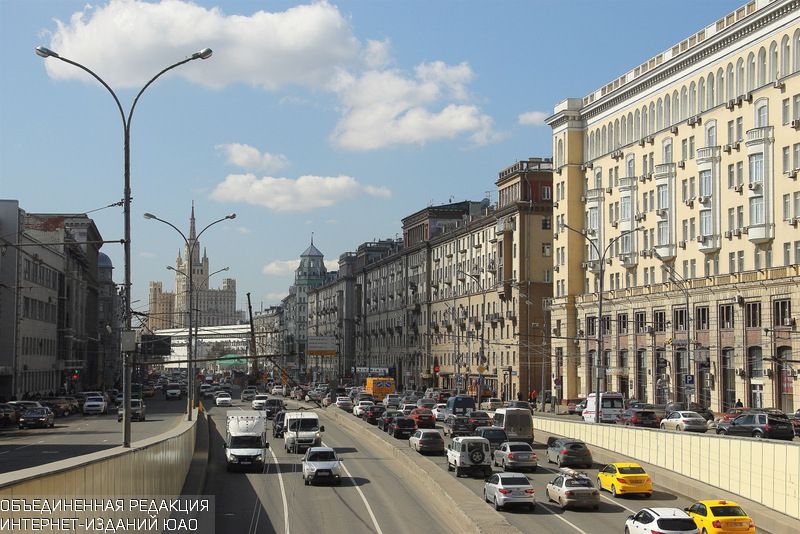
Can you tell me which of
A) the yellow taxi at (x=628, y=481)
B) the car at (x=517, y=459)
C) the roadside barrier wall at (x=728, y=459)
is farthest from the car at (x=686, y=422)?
the yellow taxi at (x=628, y=481)

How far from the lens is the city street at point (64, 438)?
46.1 metres

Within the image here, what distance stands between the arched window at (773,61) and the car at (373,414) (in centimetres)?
3688

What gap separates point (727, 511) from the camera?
3030 centimetres

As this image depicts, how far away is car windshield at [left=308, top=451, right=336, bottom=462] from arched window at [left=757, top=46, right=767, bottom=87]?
41.8m

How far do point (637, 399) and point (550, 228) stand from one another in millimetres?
31841

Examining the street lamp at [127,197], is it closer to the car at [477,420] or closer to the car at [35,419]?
the car at [477,420]

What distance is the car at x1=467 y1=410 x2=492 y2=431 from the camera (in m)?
62.8

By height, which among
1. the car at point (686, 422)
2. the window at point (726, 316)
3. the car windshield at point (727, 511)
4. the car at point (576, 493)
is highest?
the window at point (726, 316)

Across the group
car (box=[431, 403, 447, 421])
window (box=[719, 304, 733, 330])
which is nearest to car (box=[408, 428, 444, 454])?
car (box=[431, 403, 447, 421])

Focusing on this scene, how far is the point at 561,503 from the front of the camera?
1428 inches

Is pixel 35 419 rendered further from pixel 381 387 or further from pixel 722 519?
pixel 722 519

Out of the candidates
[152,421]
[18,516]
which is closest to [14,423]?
[152,421]

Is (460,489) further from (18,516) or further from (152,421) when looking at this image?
(152,421)

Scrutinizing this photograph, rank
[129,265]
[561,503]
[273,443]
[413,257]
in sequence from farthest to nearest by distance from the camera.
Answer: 1. [413,257]
2. [273,443]
3. [561,503]
4. [129,265]
